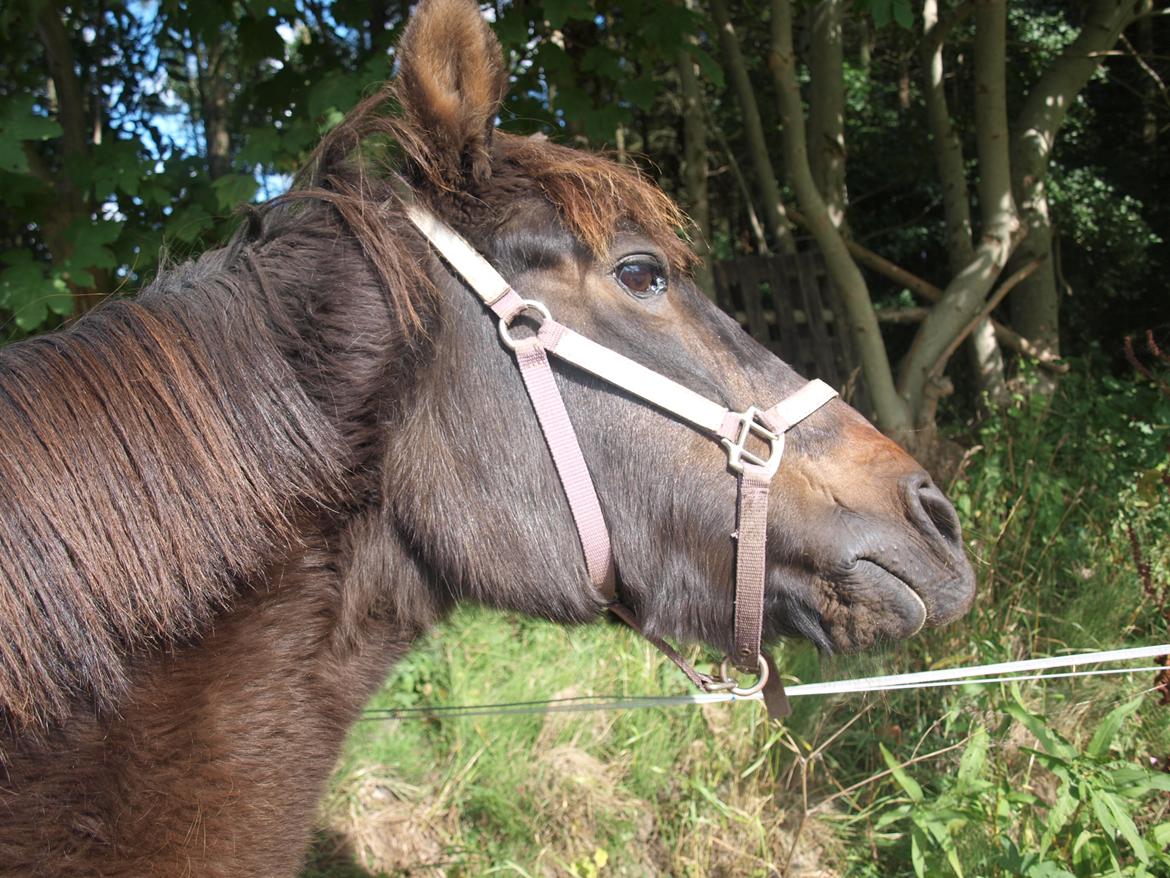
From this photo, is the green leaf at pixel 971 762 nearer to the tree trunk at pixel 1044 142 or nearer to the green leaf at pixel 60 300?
the green leaf at pixel 60 300

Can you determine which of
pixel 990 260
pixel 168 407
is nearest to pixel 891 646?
pixel 168 407

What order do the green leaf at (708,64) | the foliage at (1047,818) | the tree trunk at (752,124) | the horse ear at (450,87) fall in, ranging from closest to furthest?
the horse ear at (450,87) < the foliage at (1047,818) < the green leaf at (708,64) < the tree trunk at (752,124)

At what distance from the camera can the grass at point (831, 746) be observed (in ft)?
8.70

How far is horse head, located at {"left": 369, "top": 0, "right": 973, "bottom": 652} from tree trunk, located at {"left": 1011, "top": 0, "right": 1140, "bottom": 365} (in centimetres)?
468

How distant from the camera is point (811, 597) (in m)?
1.70

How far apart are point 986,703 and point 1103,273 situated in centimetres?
788

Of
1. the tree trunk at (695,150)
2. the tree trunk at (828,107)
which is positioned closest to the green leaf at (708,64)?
the tree trunk at (828,107)

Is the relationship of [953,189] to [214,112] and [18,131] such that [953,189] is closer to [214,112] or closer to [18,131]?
[18,131]

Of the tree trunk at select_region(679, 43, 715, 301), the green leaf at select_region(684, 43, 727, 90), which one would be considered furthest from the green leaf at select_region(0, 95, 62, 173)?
the tree trunk at select_region(679, 43, 715, 301)

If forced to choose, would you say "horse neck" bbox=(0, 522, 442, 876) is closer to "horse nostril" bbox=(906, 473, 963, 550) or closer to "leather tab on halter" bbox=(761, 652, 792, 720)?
"leather tab on halter" bbox=(761, 652, 792, 720)

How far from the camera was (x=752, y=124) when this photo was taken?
6512 mm

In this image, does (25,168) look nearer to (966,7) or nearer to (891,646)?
(891,646)

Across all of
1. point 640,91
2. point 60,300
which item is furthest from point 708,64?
point 60,300

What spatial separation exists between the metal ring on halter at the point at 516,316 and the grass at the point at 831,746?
65.5 inches
